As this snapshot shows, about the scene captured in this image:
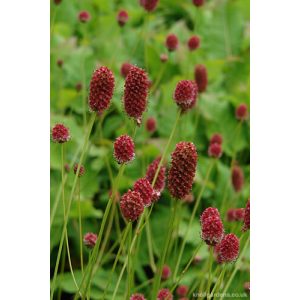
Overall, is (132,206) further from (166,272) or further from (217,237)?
(166,272)

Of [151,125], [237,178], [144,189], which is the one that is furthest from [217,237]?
[151,125]

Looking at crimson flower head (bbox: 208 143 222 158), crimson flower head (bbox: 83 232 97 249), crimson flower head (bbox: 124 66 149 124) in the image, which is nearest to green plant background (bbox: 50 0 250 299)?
crimson flower head (bbox: 208 143 222 158)

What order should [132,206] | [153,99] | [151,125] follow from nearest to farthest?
[132,206], [151,125], [153,99]

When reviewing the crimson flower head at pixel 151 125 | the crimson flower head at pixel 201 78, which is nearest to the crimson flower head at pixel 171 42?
the crimson flower head at pixel 201 78
